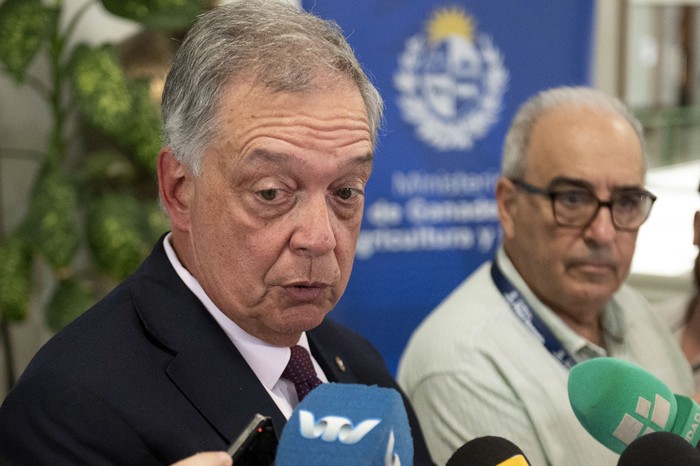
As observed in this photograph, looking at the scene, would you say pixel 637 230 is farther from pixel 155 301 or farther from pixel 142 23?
pixel 142 23

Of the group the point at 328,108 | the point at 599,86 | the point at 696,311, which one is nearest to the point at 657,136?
the point at 599,86

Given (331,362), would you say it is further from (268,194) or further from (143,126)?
(143,126)

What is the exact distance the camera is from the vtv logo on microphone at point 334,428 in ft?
3.12

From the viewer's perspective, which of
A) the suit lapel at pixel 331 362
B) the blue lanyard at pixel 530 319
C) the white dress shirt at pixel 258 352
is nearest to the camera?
the white dress shirt at pixel 258 352

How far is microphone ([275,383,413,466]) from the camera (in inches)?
37.0

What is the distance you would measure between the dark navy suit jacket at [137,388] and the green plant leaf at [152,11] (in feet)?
6.02

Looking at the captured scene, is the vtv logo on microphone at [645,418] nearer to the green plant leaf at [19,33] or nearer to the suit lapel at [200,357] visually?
the suit lapel at [200,357]

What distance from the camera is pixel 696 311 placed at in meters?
2.35

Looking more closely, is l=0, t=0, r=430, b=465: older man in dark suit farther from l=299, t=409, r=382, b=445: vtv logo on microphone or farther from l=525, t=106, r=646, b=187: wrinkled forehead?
l=525, t=106, r=646, b=187: wrinkled forehead

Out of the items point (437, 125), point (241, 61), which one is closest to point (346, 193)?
point (241, 61)

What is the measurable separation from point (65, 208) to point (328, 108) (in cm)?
205

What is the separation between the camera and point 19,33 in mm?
3031

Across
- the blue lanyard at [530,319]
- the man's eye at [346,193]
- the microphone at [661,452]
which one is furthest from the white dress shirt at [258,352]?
the blue lanyard at [530,319]

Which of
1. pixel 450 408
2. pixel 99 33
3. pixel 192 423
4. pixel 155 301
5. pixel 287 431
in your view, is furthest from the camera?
pixel 99 33
